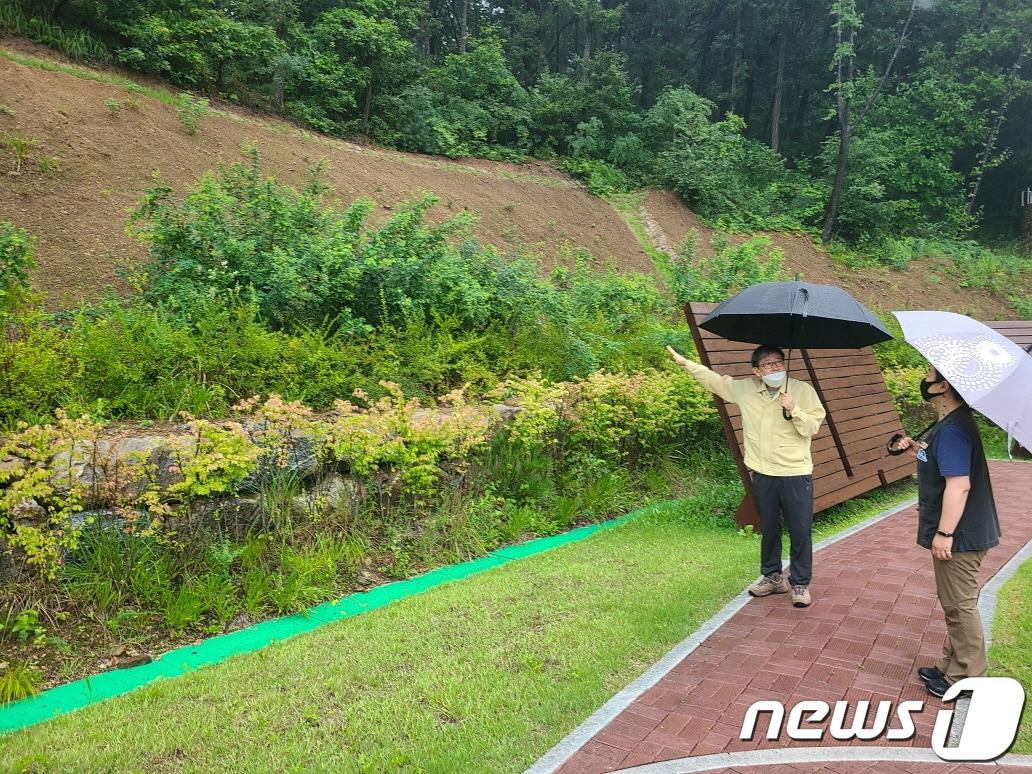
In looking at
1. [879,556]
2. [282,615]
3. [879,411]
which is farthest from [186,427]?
[879,411]

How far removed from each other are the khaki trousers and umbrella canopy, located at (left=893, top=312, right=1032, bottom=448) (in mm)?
708

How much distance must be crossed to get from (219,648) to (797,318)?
4139 millimetres

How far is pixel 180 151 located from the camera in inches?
512

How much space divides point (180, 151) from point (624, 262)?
1066 cm

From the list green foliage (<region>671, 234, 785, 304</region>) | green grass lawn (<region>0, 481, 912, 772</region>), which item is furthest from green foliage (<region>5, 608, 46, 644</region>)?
green foliage (<region>671, 234, 785, 304</region>)

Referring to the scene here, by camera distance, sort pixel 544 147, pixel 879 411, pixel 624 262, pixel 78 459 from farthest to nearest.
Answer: pixel 544 147
pixel 624 262
pixel 879 411
pixel 78 459

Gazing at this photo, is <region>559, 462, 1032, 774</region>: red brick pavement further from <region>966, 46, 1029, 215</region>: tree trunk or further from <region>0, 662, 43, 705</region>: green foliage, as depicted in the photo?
<region>966, 46, 1029, 215</region>: tree trunk

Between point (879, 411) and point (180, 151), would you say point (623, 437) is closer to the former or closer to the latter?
point (879, 411)

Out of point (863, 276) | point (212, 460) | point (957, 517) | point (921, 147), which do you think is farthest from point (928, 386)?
point (921, 147)

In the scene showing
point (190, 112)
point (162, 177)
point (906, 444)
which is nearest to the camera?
point (906, 444)

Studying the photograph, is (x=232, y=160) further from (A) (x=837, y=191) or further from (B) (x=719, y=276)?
(A) (x=837, y=191)

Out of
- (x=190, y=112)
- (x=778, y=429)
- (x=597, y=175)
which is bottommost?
(x=778, y=429)

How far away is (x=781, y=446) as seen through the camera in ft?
14.5

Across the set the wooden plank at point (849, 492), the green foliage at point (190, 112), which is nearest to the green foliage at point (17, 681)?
the wooden plank at point (849, 492)
